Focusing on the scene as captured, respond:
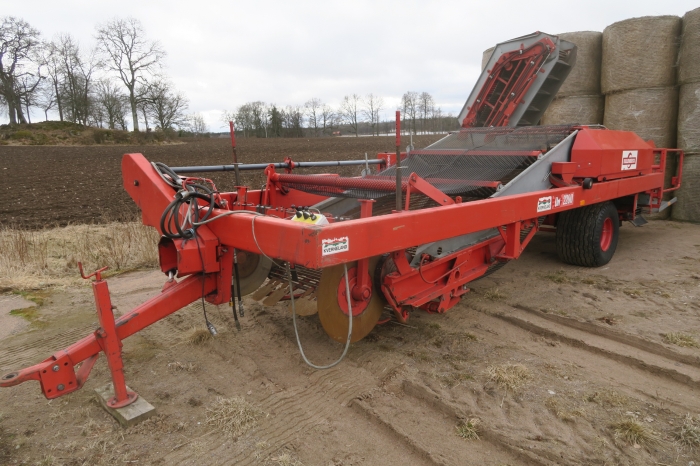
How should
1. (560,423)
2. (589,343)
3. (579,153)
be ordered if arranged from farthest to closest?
(579,153), (589,343), (560,423)

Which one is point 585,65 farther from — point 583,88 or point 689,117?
point 689,117

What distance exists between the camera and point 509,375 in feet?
9.80

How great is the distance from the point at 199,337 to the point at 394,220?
1.91m

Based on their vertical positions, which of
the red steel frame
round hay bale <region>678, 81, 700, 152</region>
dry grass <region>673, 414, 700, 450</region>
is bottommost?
dry grass <region>673, 414, 700, 450</region>

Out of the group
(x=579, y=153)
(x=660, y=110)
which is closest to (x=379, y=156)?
(x=579, y=153)

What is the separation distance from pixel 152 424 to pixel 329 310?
3.84 ft

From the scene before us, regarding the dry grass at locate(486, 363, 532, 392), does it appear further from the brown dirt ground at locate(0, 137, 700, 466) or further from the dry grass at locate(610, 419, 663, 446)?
the dry grass at locate(610, 419, 663, 446)

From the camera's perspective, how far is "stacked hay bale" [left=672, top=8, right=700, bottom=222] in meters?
6.51

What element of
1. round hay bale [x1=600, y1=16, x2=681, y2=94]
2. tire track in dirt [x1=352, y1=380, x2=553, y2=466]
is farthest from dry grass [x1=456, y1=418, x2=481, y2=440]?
round hay bale [x1=600, y1=16, x2=681, y2=94]

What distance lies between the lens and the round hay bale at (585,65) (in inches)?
294

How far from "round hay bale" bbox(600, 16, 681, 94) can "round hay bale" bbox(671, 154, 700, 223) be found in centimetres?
117

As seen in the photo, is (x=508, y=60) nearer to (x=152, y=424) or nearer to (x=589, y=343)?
(x=589, y=343)

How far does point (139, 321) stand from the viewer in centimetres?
273

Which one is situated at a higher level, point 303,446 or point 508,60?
point 508,60
